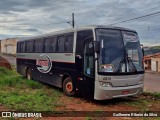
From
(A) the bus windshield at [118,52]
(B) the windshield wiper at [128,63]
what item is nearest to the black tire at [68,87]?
(A) the bus windshield at [118,52]

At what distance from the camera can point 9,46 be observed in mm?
84250

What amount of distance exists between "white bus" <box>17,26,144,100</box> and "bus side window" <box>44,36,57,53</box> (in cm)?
71

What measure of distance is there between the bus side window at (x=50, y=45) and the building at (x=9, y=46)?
65.8 m

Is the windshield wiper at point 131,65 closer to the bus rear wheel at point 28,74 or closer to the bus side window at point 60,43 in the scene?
the bus side window at point 60,43

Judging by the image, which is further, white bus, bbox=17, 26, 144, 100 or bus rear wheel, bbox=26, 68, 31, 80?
bus rear wheel, bbox=26, 68, 31, 80

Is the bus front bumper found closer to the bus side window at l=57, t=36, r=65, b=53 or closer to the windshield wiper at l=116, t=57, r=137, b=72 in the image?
the windshield wiper at l=116, t=57, r=137, b=72

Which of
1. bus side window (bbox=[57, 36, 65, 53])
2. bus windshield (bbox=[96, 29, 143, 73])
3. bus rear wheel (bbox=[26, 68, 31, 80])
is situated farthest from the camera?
bus rear wheel (bbox=[26, 68, 31, 80])

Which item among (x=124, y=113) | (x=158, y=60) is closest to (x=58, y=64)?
(x=124, y=113)

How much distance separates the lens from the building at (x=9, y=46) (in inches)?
3197

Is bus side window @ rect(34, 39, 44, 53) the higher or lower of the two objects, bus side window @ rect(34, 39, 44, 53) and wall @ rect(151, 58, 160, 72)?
the higher

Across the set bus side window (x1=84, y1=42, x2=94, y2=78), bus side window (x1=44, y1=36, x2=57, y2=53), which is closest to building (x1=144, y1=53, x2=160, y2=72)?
bus side window (x1=44, y1=36, x2=57, y2=53)

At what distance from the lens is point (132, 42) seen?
1227cm

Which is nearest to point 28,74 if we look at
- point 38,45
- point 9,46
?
point 38,45

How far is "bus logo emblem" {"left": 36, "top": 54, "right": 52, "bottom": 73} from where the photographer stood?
15689mm
